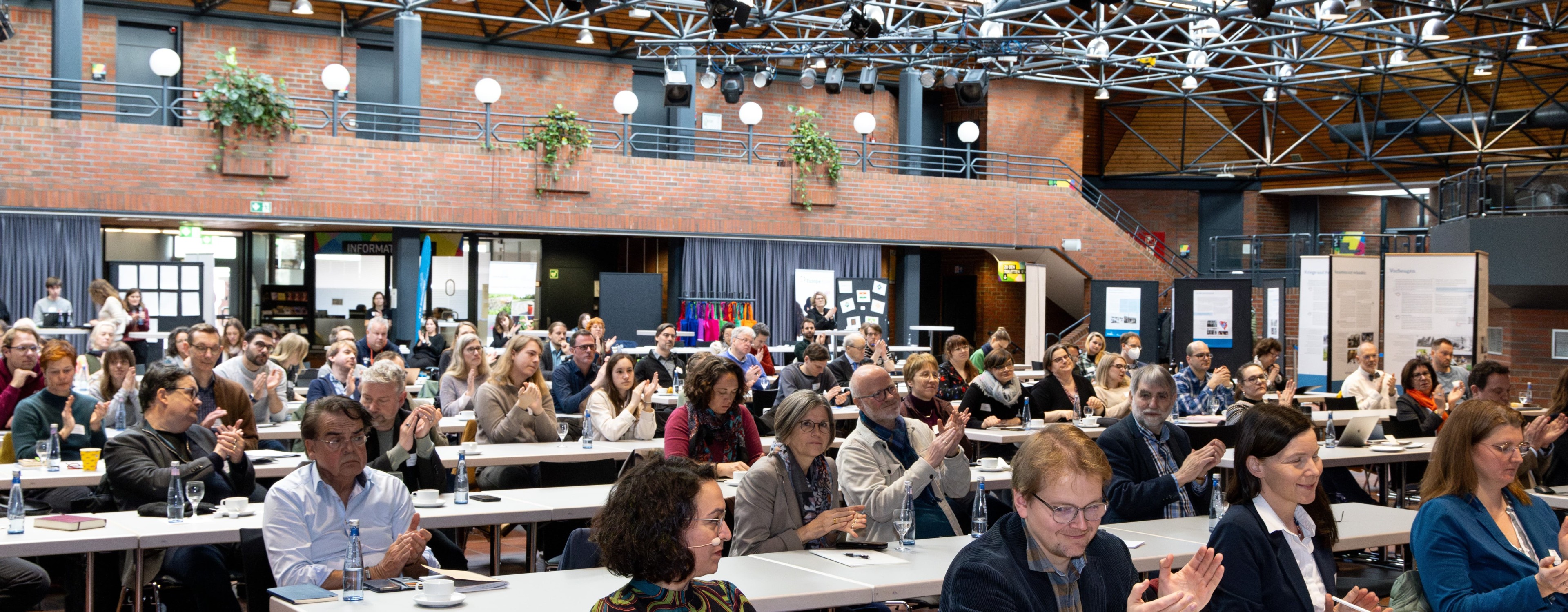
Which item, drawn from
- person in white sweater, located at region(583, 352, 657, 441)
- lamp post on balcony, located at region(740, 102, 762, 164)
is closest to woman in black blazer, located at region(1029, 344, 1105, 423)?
person in white sweater, located at region(583, 352, 657, 441)

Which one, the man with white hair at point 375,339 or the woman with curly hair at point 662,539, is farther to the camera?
the man with white hair at point 375,339

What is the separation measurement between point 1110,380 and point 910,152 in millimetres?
11705

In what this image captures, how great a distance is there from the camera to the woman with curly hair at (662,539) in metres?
2.77

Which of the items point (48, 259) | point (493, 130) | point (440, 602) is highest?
point (493, 130)

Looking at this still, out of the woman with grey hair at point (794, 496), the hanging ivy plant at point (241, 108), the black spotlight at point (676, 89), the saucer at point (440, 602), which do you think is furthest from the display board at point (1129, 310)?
the saucer at point (440, 602)

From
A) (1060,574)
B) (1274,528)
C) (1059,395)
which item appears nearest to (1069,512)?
(1060,574)

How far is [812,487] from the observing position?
4.66 meters

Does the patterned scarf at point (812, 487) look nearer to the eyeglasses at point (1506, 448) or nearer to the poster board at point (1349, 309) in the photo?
the eyeglasses at point (1506, 448)

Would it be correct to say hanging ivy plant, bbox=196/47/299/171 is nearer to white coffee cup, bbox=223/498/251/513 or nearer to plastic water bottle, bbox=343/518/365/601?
white coffee cup, bbox=223/498/251/513

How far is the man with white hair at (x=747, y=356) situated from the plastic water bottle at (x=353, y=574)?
6.36 m

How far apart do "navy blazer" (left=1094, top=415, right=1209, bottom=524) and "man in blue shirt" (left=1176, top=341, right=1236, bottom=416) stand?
397 cm

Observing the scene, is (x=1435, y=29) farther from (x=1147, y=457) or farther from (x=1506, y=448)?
(x=1506, y=448)

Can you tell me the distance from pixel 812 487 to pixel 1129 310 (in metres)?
15.5

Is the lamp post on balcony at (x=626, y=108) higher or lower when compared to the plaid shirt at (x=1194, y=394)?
higher
